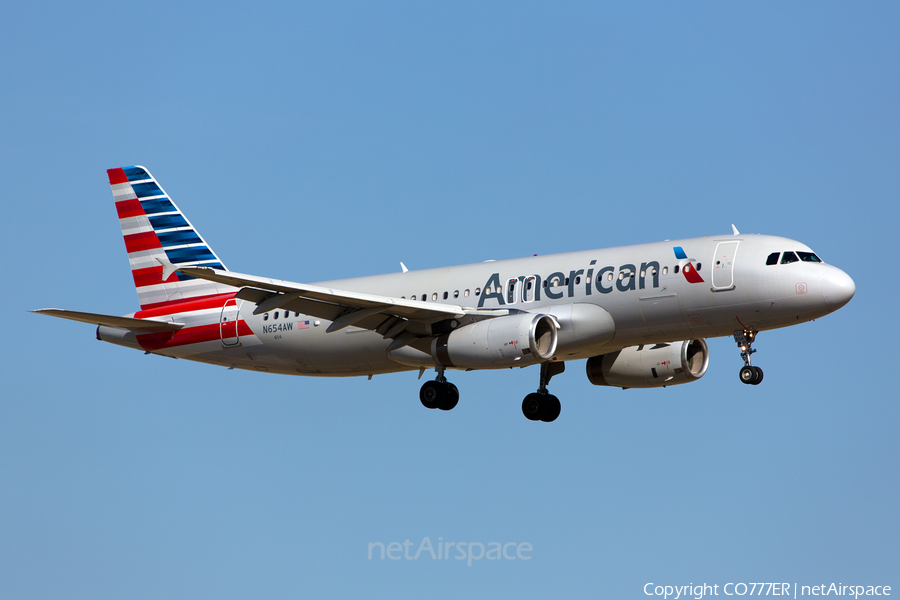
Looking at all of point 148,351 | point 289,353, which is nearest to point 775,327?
point 289,353

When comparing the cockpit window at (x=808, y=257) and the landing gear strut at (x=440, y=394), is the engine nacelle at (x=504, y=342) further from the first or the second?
the cockpit window at (x=808, y=257)

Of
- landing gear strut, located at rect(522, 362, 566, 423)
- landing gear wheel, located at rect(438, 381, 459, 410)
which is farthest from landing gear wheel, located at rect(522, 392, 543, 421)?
landing gear wheel, located at rect(438, 381, 459, 410)

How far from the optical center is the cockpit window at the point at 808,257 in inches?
1377

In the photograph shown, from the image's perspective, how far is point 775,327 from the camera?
35.3 m

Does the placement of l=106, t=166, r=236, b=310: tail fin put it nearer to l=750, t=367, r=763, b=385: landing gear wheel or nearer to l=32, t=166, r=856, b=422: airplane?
l=32, t=166, r=856, b=422: airplane

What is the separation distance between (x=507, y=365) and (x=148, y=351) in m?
15.4

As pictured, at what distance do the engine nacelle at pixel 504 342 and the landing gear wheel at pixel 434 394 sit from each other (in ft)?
6.04

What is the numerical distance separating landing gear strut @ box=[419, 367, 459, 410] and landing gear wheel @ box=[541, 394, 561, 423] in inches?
181

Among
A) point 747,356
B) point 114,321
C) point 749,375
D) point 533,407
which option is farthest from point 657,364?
point 114,321

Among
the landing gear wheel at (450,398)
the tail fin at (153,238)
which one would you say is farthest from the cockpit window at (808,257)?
the tail fin at (153,238)

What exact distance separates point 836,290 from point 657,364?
8.63 metres

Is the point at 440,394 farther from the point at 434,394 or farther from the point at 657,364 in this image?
the point at 657,364

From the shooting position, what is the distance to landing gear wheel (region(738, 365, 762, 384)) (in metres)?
34.9

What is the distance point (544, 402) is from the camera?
4234 centimetres
